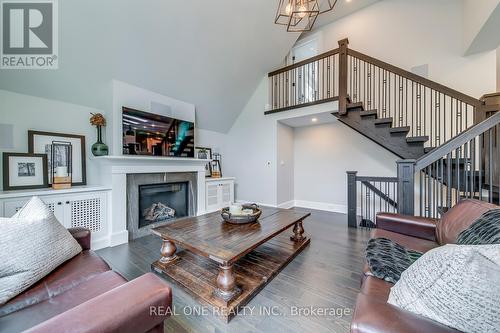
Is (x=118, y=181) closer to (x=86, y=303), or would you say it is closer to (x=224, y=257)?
(x=224, y=257)

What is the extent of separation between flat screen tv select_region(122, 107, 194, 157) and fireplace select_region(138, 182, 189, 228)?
0.57 meters

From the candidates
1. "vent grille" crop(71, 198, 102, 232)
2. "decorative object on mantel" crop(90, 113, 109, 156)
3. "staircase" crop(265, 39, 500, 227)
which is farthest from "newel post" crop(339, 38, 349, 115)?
"vent grille" crop(71, 198, 102, 232)

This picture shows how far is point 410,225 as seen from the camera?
1.91 meters

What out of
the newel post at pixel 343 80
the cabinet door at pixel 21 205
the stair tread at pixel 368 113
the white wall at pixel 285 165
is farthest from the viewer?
the white wall at pixel 285 165

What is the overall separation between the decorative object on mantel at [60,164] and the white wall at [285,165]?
363 centimetres

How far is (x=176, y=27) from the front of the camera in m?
2.91

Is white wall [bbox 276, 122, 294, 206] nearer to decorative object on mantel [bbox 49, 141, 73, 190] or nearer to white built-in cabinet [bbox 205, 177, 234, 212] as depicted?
white built-in cabinet [bbox 205, 177, 234, 212]

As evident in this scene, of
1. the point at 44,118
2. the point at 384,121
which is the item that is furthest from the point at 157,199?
the point at 384,121

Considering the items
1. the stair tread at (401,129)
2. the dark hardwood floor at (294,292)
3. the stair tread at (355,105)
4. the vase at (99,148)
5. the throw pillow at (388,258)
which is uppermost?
the stair tread at (355,105)

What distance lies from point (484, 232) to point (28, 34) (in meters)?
4.25

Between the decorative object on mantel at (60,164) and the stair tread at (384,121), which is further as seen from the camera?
the stair tread at (384,121)

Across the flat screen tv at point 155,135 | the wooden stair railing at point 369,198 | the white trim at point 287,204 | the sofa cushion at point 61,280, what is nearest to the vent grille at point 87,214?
the flat screen tv at point 155,135

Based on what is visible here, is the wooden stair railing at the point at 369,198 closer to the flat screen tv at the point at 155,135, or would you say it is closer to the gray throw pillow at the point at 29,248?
the flat screen tv at the point at 155,135

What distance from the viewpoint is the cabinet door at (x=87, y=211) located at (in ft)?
7.96
